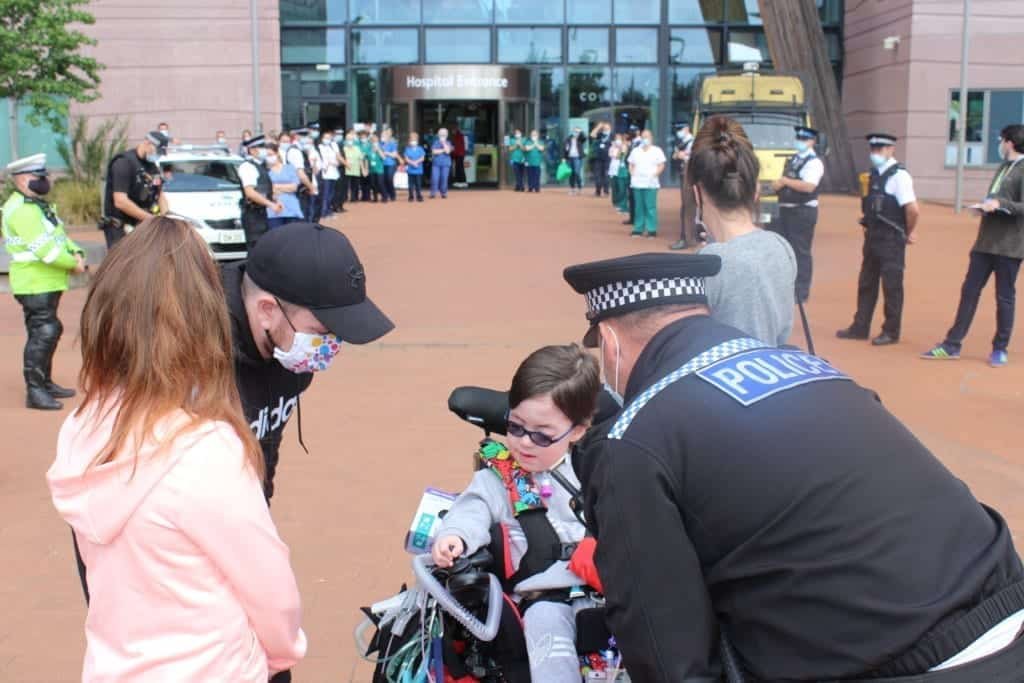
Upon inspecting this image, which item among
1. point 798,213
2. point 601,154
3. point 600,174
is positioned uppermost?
point 601,154

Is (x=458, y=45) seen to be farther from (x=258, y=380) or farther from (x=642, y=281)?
(x=642, y=281)

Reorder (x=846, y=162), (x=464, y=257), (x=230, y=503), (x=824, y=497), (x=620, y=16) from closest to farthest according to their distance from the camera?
→ (x=824, y=497), (x=230, y=503), (x=464, y=257), (x=846, y=162), (x=620, y=16)

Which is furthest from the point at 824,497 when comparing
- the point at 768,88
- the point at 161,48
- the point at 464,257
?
the point at 161,48

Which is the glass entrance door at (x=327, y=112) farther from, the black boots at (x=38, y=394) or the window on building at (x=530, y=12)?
the black boots at (x=38, y=394)

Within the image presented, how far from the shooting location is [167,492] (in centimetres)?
207

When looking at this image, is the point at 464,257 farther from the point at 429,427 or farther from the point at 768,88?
the point at 429,427

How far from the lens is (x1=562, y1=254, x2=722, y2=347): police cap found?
7.47ft

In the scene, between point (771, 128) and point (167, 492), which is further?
point (771, 128)

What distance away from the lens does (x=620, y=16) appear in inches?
1348

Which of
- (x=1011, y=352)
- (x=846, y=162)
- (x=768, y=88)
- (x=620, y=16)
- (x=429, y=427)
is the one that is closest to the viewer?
(x=429, y=427)

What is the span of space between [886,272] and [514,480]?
7.63 meters

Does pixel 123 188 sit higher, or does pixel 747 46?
pixel 747 46

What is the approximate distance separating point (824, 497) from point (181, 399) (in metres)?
1.18

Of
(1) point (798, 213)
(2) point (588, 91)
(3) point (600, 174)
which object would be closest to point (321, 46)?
(2) point (588, 91)
